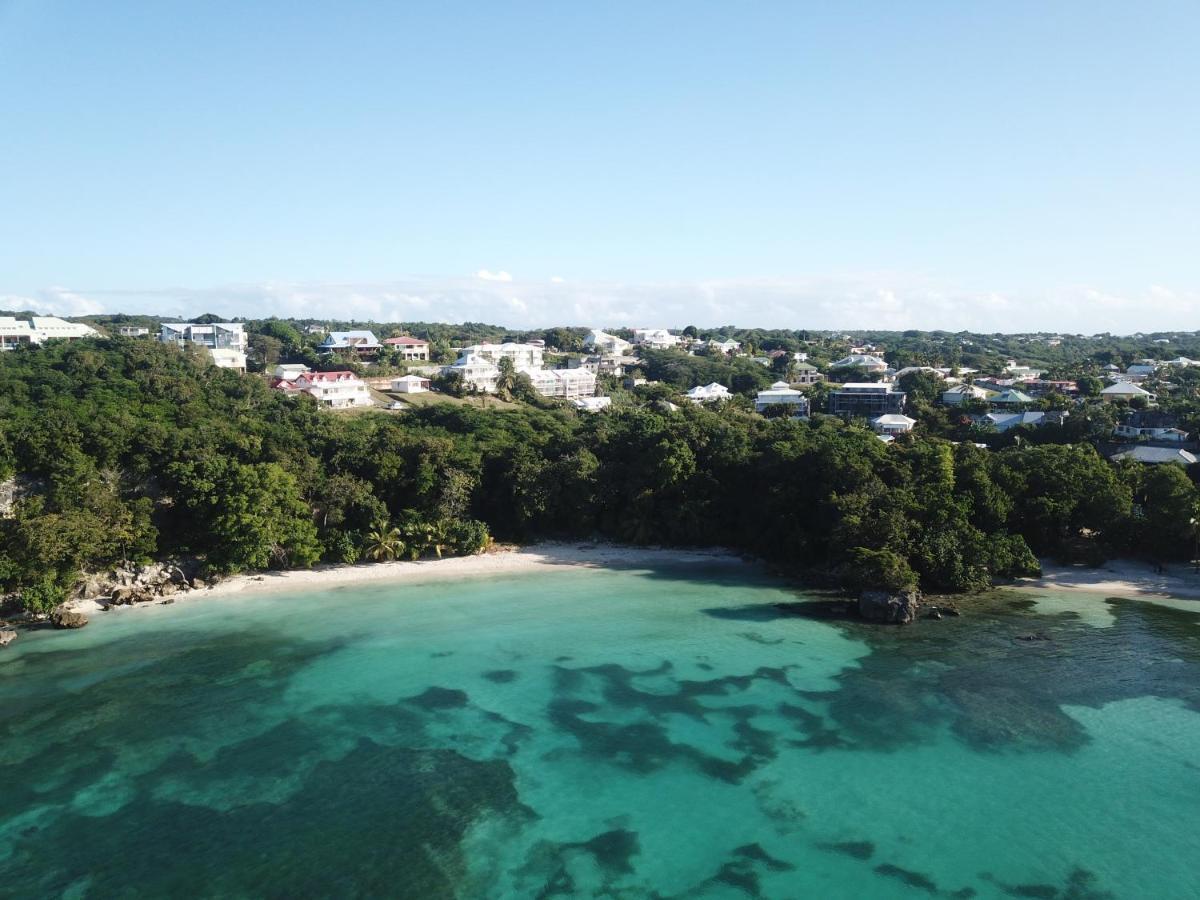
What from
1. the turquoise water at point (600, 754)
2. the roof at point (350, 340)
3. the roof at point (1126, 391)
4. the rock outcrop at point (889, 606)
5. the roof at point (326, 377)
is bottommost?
the turquoise water at point (600, 754)

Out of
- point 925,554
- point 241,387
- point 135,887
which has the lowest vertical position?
point 135,887

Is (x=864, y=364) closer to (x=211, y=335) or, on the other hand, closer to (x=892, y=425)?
(x=892, y=425)

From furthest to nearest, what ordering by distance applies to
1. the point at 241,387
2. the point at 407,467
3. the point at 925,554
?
the point at 241,387 → the point at 407,467 → the point at 925,554

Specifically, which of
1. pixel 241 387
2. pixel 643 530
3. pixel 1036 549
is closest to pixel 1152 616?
pixel 1036 549

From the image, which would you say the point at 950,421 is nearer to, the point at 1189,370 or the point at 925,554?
the point at 925,554

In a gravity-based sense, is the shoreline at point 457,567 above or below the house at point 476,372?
below

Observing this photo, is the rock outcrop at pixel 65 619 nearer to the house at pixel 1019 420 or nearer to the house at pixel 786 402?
the house at pixel 786 402

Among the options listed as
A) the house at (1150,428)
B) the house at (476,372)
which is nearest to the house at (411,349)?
the house at (476,372)
